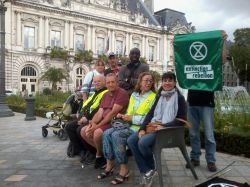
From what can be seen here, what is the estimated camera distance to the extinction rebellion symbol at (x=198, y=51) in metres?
4.95

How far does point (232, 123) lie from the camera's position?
7664 mm

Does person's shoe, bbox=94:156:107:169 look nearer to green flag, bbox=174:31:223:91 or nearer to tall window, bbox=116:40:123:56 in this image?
green flag, bbox=174:31:223:91

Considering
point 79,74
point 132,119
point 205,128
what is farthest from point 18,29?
point 205,128

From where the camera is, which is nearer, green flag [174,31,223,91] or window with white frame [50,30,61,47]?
green flag [174,31,223,91]

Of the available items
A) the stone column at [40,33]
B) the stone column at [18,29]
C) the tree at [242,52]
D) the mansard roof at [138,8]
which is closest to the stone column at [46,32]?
the stone column at [40,33]

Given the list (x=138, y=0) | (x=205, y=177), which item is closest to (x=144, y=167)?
(x=205, y=177)

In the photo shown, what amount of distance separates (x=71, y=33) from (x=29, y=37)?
5.86 metres

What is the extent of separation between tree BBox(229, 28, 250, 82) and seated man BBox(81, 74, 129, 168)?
4865cm

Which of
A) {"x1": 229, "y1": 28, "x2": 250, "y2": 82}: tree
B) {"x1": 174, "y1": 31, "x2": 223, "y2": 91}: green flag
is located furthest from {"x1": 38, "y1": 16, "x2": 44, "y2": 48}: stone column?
{"x1": 174, "y1": 31, "x2": 223, "y2": 91}: green flag

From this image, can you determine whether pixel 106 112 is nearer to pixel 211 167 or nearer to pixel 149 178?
pixel 149 178

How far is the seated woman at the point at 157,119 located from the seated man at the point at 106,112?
2.07ft

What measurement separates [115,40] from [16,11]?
1579 centimetres

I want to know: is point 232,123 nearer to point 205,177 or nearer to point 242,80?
point 205,177

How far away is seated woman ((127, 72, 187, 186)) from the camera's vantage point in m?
4.18
